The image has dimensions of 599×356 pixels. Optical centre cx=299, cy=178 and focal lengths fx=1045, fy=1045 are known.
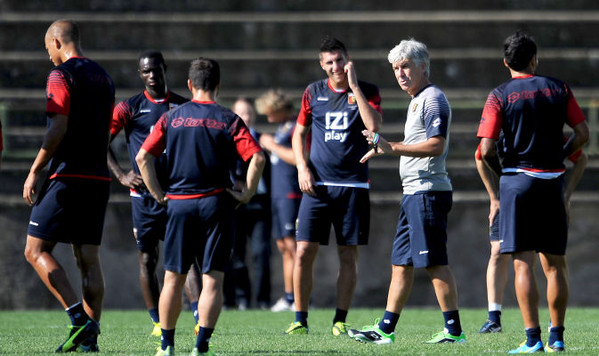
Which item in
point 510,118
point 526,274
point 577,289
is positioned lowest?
point 577,289

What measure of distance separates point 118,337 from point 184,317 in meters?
2.92

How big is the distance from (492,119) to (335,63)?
219 centimetres

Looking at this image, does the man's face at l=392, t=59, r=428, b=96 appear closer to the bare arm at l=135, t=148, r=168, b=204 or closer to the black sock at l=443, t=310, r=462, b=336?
the black sock at l=443, t=310, r=462, b=336

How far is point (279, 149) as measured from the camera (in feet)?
41.6

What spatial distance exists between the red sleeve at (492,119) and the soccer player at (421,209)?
55 centimetres

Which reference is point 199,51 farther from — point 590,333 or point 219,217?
point 219,217

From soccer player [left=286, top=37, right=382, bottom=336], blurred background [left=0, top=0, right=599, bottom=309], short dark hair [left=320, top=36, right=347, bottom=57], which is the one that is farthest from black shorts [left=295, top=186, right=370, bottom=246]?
blurred background [left=0, top=0, right=599, bottom=309]

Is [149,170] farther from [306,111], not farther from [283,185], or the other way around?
[283,185]

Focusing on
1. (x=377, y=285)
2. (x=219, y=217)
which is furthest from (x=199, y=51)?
(x=219, y=217)

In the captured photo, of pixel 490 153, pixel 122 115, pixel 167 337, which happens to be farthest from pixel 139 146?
pixel 490 153

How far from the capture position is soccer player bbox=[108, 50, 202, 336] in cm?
889

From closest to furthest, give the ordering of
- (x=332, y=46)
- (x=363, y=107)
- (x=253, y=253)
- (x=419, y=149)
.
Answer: (x=419, y=149) → (x=363, y=107) → (x=332, y=46) → (x=253, y=253)

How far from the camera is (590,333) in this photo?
29.0 ft

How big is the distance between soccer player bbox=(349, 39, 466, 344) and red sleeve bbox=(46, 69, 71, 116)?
93.2 inches
